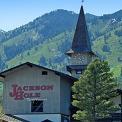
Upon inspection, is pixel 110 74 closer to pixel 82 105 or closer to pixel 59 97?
pixel 82 105

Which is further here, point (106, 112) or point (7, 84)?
point (7, 84)

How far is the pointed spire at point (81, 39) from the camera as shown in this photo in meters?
87.3

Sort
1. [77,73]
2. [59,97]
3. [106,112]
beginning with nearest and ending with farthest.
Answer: [106,112]
[59,97]
[77,73]

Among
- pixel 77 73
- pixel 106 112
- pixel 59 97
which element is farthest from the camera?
pixel 77 73

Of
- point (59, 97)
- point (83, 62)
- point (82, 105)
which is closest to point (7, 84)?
point (59, 97)

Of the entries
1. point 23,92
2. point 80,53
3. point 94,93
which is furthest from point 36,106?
point 80,53

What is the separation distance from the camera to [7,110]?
68.2m

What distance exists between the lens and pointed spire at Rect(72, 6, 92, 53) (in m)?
87.3

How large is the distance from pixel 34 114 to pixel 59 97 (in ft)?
12.8

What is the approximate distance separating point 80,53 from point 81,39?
12.2ft

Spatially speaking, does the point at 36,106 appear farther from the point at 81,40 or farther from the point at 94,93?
the point at 81,40

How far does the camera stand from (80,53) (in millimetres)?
86750

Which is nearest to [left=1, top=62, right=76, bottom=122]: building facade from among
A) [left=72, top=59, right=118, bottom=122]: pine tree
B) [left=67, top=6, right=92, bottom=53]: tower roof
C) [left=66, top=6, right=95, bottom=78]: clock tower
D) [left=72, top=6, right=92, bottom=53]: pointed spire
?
[left=72, top=59, right=118, bottom=122]: pine tree

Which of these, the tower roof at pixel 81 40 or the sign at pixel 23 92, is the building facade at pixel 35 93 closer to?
the sign at pixel 23 92
